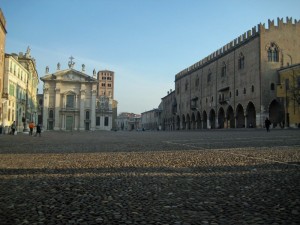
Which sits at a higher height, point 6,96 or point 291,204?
point 6,96

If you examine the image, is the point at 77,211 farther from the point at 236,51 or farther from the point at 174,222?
the point at 236,51

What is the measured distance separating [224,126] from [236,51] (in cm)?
1316

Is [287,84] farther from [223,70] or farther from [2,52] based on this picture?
[2,52]

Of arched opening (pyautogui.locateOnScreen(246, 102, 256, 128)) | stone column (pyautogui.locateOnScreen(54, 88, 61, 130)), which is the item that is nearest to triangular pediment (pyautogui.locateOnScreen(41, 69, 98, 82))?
stone column (pyautogui.locateOnScreen(54, 88, 61, 130))

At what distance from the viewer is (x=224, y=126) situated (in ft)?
175

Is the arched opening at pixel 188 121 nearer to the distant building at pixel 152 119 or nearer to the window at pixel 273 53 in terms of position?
the distant building at pixel 152 119

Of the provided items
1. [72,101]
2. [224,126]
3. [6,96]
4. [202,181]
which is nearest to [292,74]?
[224,126]

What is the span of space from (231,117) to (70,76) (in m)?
37.3

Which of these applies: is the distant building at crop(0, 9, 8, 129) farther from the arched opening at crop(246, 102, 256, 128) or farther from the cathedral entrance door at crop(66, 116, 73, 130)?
the cathedral entrance door at crop(66, 116, 73, 130)

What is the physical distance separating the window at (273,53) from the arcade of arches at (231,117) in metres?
6.08

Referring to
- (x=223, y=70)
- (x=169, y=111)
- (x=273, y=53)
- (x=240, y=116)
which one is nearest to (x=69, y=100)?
(x=169, y=111)

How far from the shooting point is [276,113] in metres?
42.4

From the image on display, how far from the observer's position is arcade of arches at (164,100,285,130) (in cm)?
4219

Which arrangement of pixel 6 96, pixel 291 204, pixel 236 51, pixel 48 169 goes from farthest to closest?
pixel 236 51 < pixel 6 96 < pixel 48 169 < pixel 291 204
